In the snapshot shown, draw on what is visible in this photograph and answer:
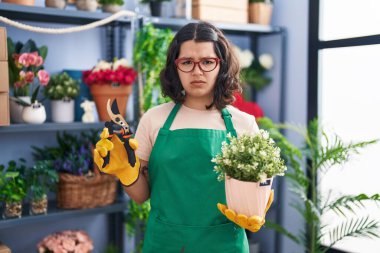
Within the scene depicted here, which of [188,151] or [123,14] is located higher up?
[123,14]

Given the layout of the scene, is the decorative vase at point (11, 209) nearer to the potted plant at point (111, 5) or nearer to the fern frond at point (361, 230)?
the potted plant at point (111, 5)

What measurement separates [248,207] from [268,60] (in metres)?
2.07

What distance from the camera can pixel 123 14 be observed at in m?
2.48

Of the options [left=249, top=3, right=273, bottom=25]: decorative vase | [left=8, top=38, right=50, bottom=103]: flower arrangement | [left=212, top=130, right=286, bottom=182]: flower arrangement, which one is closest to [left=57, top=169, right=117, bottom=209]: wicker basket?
[left=8, top=38, right=50, bottom=103]: flower arrangement

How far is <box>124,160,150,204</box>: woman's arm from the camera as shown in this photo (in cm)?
147

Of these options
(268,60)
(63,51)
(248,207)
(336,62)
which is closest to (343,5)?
(336,62)

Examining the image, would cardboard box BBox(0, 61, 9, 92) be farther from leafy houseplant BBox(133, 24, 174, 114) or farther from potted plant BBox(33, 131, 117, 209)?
leafy houseplant BBox(133, 24, 174, 114)

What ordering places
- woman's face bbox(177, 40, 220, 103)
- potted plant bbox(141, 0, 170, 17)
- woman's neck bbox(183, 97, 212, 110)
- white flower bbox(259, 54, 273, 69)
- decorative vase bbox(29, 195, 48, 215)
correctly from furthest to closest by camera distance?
white flower bbox(259, 54, 273, 69) → potted plant bbox(141, 0, 170, 17) → decorative vase bbox(29, 195, 48, 215) → woman's neck bbox(183, 97, 212, 110) → woman's face bbox(177, 40, 220, 103)

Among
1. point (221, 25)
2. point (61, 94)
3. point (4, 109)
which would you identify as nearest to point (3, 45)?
point (4, 109)

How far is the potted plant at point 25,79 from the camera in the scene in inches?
89.2

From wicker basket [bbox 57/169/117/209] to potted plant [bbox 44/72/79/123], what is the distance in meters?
0.31

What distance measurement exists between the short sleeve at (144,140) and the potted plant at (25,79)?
969 mm

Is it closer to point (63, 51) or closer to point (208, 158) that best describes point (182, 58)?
point (208, 158)

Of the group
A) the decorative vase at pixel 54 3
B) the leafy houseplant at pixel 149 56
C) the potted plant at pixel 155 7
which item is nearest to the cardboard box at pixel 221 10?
the potted plant at pixel 155 7
